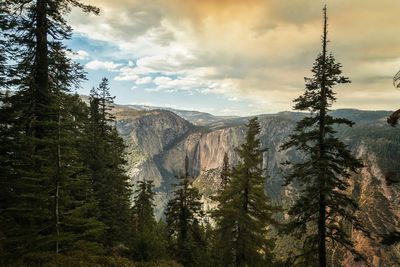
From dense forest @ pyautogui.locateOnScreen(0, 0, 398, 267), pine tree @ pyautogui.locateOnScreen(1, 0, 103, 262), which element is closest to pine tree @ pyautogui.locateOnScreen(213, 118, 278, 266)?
dense forest @ pyautogui.locateOnScreen(0, 0, 398, 267)

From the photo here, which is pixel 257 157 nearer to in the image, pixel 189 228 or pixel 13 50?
pixel 189 228

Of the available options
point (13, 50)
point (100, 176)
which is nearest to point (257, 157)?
point (100, 176)

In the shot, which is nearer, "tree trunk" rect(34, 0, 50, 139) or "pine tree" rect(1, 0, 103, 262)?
"pine tree" rect(1, 0, 103, 262)

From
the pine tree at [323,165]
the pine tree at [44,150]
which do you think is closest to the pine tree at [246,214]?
the pine tree at [323,165]

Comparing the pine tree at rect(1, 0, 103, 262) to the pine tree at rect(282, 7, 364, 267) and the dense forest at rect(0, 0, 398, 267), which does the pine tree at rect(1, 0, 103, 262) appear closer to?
the dense forest at rect(0, 0, 398, 267)

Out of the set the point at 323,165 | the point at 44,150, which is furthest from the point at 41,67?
the point at 323,165

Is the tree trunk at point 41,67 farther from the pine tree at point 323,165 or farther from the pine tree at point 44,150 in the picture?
the pine tree at point 323,165

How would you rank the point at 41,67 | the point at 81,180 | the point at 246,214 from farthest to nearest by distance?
the point at 246,214
the point at 41,67
the point at 81,180

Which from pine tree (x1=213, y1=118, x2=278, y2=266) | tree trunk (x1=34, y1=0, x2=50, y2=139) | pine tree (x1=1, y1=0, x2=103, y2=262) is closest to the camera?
pine tree (x1=1, y1=0, x2=103, y2=262)

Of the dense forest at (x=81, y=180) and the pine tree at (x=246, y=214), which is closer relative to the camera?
A: the dense forest at (x=81, y=180)

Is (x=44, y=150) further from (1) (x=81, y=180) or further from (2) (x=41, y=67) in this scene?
(2) (x=41, y=67)

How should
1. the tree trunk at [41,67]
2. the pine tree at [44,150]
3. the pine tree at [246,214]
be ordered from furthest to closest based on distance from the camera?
the pine tree at [246,214]
the tree trunk at [41,67]
the pine tree at [44,150]

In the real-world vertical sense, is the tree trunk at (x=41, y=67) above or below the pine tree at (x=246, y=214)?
above
